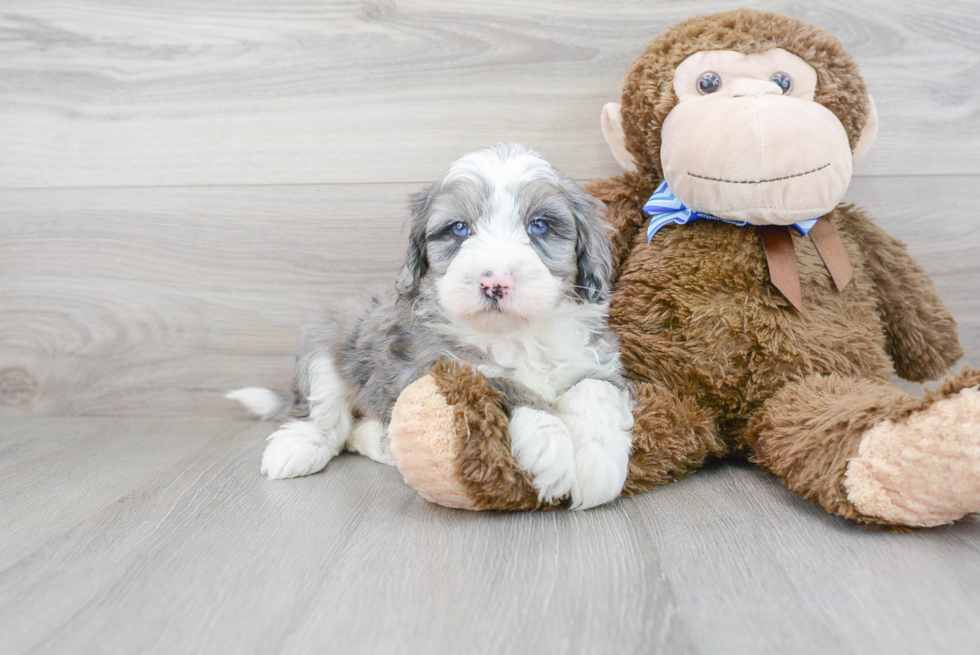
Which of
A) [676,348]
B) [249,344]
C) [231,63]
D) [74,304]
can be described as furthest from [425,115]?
[74,304]

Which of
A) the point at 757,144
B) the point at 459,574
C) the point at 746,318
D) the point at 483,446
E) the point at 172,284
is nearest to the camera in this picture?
the point at 459,574

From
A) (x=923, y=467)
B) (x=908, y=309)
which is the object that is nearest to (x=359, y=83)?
(x=908, y=309)

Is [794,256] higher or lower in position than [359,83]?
lower

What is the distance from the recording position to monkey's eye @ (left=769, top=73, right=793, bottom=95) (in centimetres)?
→ 160

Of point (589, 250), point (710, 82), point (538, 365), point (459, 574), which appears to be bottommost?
point (459, 574)

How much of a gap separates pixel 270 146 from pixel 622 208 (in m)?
1.12

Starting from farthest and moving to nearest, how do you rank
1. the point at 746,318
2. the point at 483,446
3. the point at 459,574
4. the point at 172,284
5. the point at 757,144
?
the point at 172,284
the point at 746,318
the point at 757,144
the point at 483,446
the point at 459,574

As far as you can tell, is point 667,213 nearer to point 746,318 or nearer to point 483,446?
point 746,318

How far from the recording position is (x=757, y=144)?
1.46 m

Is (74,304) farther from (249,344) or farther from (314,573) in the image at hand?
(314,573)

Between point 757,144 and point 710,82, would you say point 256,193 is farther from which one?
point 757,144

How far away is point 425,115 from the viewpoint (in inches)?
83.3

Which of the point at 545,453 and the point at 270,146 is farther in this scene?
the point at 270,146

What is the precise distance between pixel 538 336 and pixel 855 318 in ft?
2.52
